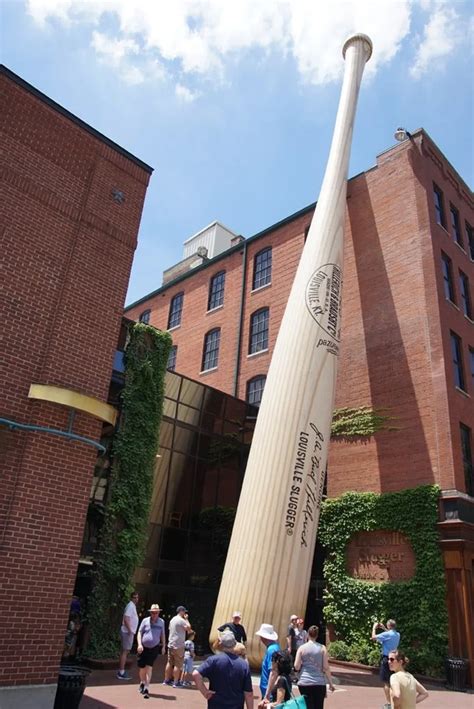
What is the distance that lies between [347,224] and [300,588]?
640 inches

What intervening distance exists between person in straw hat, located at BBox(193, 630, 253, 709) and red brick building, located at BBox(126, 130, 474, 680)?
40.8ft

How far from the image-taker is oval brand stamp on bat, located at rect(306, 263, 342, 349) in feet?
51.9

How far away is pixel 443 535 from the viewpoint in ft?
52.4

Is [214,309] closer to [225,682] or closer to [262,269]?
[262,269]

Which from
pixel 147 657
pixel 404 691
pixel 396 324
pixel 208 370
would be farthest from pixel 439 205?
pixel 404 691

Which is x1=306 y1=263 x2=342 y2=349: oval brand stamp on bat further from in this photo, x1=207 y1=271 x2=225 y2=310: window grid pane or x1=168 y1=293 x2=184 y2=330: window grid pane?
x1=168 y1=293 x2=184 y2=330: window grid pane

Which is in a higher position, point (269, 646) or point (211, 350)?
point (211, 350)

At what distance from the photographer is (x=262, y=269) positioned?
2803 cm

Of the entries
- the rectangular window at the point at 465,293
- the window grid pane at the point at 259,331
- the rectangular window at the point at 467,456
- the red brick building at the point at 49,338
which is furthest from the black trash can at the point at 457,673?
the window grid pane at the point at 259,331

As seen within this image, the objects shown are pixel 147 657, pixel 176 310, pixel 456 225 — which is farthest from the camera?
pixel 176 310

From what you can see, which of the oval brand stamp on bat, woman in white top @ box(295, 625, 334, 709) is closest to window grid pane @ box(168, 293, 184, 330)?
the oval brand stamp on bat

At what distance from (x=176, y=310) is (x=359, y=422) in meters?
16.2

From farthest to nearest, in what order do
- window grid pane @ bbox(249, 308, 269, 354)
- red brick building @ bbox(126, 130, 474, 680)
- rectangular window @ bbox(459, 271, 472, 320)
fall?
window grid pane @ bbox(249, 308, 269, 354), rectangular window @ bbox(459, 271, 472, 320), red brick building @ bbox(126, 130, 474, 680)

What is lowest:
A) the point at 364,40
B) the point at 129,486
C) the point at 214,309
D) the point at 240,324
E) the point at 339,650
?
the point at 339,650
